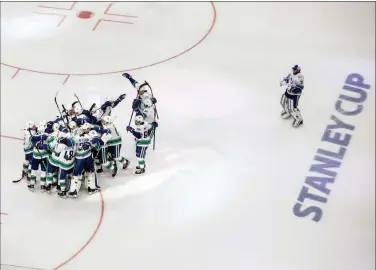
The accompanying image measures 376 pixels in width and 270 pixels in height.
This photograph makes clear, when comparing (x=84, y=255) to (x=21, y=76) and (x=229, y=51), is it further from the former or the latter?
(x=229, y=51)

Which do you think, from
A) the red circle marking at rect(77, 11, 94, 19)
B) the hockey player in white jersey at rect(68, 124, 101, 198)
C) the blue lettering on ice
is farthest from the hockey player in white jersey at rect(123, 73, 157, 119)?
the red circle marking at rect(77, 11, 94, 19)

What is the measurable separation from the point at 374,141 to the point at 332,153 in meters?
0.54

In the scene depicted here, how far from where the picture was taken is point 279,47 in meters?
7.80

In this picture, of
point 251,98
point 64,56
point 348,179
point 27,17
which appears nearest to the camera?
point 348,179

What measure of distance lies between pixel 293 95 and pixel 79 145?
2300mm

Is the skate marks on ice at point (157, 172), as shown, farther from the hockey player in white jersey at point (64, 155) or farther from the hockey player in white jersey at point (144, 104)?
the hockey player in white jersey at point (144, 104)

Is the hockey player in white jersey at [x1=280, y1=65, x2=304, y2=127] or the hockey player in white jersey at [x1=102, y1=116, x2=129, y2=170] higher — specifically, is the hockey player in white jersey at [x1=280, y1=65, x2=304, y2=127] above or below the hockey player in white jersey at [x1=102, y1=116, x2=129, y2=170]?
above

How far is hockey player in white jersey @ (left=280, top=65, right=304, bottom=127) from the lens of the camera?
20.9 feet

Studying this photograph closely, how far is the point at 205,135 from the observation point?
260 inches

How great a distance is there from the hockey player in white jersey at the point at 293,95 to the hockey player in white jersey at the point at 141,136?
1482 millimetres

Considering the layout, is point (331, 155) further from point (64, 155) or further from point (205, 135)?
point (64, 155)

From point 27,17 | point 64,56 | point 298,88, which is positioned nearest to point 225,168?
point 298,88

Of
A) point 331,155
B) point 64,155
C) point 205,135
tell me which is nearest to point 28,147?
point 64,155

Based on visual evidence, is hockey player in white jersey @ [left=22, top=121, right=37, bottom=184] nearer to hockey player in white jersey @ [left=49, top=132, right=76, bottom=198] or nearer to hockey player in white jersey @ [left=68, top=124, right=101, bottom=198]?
hockey player in white jersey @ [left=49, top=132, right=76, bottom=198]
